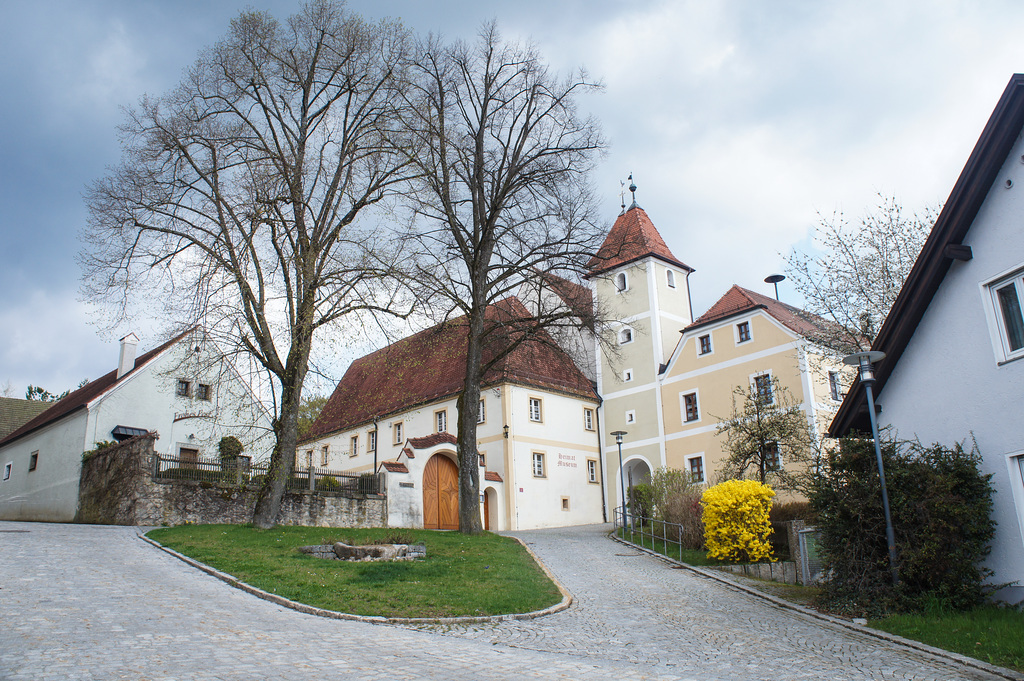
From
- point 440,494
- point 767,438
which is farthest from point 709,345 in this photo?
point 440,494

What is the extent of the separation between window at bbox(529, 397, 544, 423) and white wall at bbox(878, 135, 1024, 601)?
69.1 feet

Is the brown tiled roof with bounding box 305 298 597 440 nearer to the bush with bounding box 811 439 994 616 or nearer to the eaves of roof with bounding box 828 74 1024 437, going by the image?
the eaves of roof with bounding box 828 74 1024 437

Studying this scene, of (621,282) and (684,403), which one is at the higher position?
(621,282)

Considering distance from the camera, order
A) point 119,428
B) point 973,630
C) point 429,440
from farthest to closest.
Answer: point 429,440
point 119,428
point 973,630

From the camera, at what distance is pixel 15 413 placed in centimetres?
4225

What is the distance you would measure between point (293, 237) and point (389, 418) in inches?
656

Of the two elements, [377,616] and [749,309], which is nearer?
[377,616]

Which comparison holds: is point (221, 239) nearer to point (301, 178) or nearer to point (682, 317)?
point (301, 178)

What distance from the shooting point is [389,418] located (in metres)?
36.8

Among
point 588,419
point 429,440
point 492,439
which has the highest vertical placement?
point 588,419

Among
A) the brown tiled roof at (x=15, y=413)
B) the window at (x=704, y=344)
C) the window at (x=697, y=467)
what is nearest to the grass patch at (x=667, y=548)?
the window at (x=697, y=467)

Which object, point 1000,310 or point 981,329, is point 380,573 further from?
point 1000,310

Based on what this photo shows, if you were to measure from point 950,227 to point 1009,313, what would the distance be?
1529 millimetres

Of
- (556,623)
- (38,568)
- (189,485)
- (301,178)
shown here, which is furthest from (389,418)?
(556,623)
